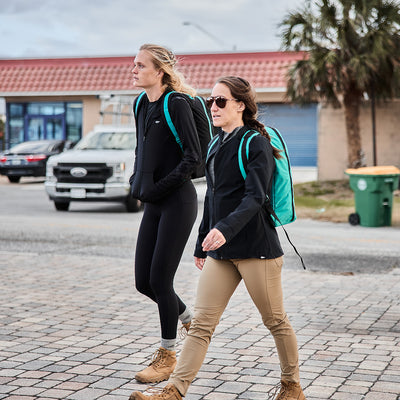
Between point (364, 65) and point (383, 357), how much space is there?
1622 cm

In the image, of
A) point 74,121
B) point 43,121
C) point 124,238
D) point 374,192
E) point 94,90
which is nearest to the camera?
point 124,238

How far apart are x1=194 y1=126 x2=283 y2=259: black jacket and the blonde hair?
2.74 feet

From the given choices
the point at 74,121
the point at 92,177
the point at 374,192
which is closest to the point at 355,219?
the point at 374,192

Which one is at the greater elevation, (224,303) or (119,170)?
(224,303)

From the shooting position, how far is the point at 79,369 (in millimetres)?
4789

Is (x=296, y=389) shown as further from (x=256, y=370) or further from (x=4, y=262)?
(x=4, y=262)

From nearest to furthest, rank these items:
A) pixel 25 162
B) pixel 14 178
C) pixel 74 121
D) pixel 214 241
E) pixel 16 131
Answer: pixel 214 241 → pixel 25 162 → pixel 14 178 → pixel 74 121 → pixel 16 131

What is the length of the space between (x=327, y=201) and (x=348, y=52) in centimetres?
459

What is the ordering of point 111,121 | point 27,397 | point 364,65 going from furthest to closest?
point 111,121
point 364,65
point 27,397

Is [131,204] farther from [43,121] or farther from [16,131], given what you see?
[16,131]

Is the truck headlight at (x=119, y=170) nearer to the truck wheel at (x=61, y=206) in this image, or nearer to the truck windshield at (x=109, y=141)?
the truck windshield at (x=109, y=141)

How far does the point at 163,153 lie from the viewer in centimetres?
452

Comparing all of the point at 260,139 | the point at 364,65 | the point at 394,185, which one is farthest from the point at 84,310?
the point at 364,65

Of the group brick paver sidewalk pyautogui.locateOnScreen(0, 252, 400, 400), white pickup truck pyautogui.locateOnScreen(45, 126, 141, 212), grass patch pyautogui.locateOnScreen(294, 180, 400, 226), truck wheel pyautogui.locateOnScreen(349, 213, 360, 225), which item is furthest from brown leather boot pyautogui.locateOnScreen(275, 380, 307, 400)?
white pickup truck pyautogui.locateOnScreen(45, 126, 141, 212)
